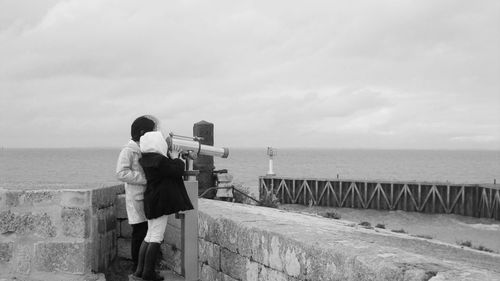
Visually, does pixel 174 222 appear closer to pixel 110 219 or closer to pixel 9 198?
pixel 110 219

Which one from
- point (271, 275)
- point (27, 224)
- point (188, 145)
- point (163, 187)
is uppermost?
point (188, 145)

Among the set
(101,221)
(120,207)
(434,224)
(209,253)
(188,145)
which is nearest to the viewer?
(209,253)

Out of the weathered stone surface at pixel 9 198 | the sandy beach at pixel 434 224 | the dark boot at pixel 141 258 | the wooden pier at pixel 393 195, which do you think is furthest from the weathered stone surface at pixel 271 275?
the wooden pier at pixel 393 195

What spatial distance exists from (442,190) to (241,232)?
1228 inches

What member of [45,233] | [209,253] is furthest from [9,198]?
[209,253]

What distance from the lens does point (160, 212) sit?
477 cm

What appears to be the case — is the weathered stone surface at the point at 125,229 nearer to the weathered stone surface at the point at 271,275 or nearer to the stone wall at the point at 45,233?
the stone wall at the point at 45,233

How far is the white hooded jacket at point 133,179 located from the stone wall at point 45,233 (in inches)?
20.5

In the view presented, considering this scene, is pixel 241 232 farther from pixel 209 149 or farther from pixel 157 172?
pixel 209 149

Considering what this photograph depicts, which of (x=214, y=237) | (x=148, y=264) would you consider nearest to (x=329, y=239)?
(x=214, y=237)

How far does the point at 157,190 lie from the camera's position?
4.80m

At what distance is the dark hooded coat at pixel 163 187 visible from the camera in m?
4.75

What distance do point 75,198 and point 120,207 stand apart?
3.63 feet

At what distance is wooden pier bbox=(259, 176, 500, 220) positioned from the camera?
104 feet
